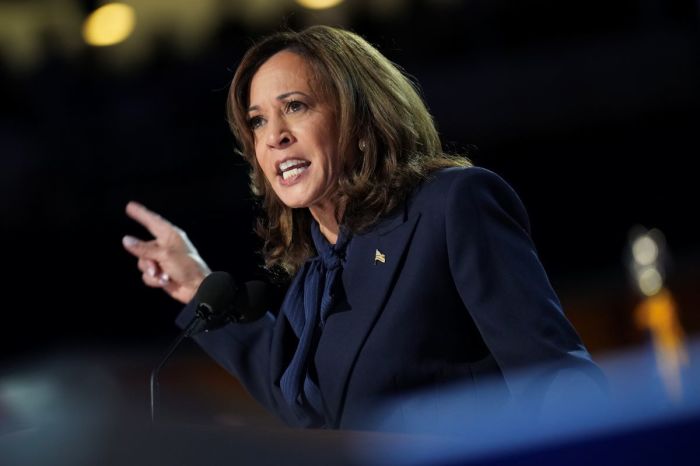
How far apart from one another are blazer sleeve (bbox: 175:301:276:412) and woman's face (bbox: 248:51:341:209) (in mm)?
253

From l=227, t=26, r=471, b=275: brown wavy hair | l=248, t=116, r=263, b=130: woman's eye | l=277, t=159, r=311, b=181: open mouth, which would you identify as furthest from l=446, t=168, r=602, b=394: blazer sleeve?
l=248, t=116, r=263, b=130: woman's eye

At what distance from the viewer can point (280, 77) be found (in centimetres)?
171

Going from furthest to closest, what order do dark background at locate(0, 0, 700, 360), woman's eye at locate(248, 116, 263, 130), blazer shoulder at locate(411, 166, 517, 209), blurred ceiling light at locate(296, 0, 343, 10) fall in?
dark background at locate(0, 0, 700, 360) < blurred ceiling light at locate(296, 0, 343, 10) < woman's eye at locate(248, 116, 263, 130) < blazer shoulder at locate(411, 166, 517, 209)

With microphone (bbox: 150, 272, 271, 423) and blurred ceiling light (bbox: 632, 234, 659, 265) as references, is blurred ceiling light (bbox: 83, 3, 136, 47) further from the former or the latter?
microphone (bbox: 150, 272, 271, 423)

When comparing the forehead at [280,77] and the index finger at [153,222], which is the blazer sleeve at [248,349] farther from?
the forehead at [280,77]

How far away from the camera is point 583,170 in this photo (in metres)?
5.69

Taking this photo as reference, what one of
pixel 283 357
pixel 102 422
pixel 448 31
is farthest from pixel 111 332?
pixel 102 422

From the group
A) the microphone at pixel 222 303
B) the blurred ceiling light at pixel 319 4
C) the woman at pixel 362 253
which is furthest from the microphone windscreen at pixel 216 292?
→ the blurred ceiling light at pixel 319 4

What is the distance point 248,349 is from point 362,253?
349 mm

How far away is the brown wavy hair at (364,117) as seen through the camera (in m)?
1.62

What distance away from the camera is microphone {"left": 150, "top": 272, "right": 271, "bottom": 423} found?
1.61m

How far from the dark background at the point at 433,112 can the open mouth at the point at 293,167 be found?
3.77 m

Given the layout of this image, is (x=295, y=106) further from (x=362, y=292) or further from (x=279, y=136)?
(x=362, y=292)

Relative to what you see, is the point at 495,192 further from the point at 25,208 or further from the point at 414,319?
the point at 25,208
